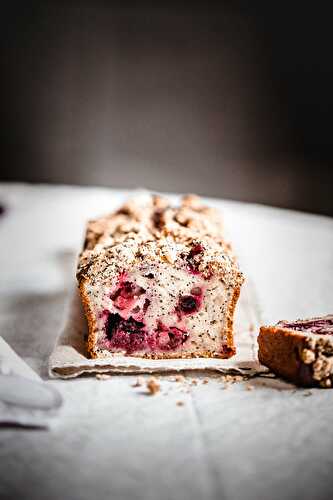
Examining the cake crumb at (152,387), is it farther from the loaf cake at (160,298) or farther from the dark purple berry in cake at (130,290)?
the dark purple berry in cake at (130,290)

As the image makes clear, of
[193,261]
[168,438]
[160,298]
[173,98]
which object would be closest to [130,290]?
[160,298]

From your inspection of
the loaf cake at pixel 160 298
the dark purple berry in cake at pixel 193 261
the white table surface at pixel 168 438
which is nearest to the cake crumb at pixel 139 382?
the white table surface at pixel 168 438

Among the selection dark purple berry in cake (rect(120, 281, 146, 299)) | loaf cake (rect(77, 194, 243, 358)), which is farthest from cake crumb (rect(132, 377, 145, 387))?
Answer: dark purple berry in cake (rect(120, 281, 146, 299))

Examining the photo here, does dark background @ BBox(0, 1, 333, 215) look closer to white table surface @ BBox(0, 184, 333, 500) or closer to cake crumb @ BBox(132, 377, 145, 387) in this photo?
white table surface @ BBox(0, 184, 333, 500)

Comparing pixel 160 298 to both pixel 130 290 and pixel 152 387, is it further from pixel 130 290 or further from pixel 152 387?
pixel 152 387

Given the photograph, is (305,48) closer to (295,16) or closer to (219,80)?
(295,16)
